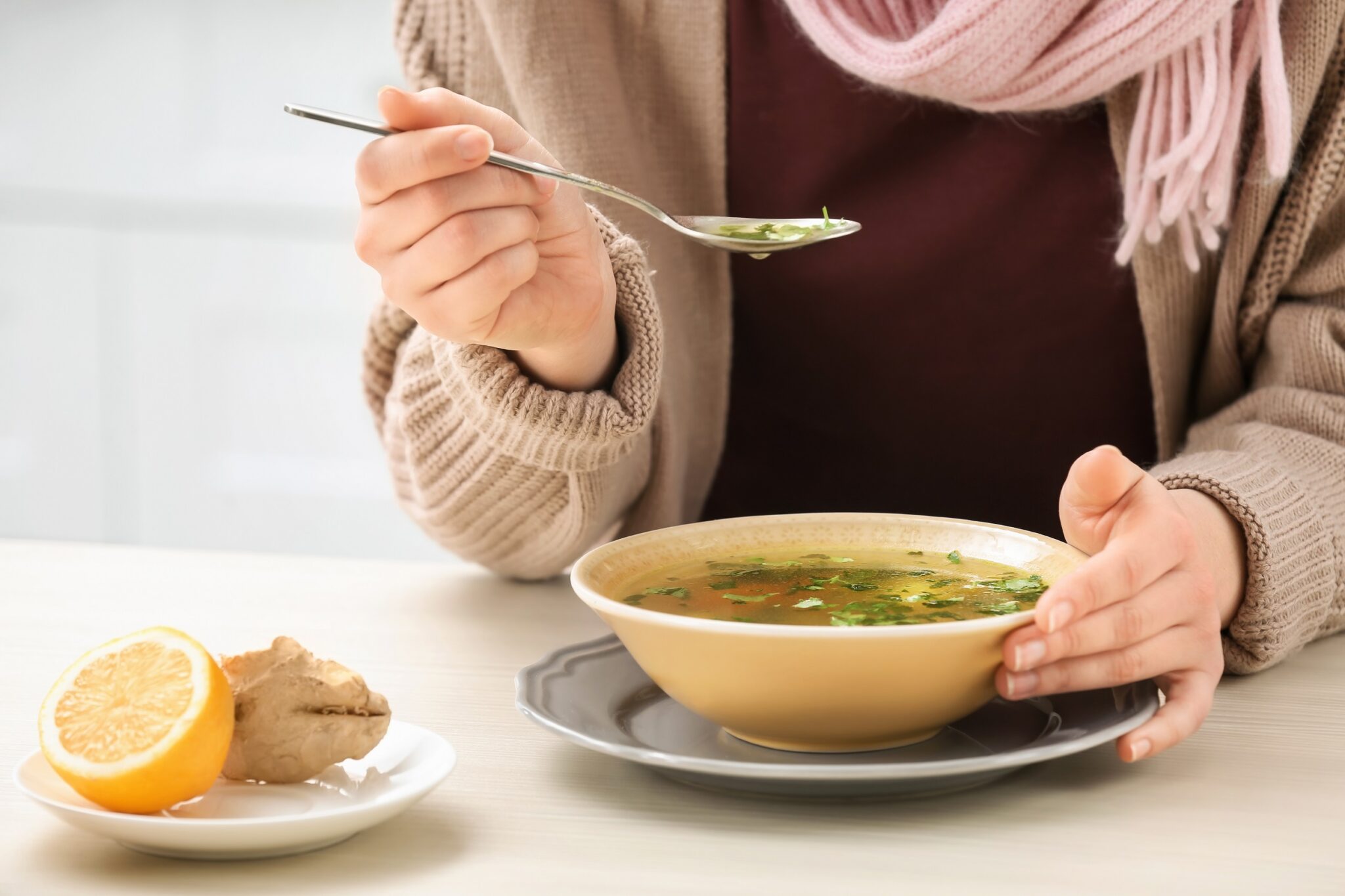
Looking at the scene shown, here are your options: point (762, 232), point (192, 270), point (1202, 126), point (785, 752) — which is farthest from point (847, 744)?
point (192, 270)

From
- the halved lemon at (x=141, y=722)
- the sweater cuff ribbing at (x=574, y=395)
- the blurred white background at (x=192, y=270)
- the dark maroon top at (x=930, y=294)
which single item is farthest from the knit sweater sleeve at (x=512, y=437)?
the blurred white background at (x=192, y=270)

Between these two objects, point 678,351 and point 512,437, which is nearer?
point 512,437

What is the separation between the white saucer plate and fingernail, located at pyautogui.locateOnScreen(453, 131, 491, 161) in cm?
30

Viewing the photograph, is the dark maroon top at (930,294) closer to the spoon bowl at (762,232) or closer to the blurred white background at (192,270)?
the spoon bowl at (762,232)

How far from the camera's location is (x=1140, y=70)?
105 cm

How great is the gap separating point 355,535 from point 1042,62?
95.5 inches

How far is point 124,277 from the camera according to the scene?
126 inches

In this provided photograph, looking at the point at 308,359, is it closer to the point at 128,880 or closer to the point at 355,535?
the point at 355,535

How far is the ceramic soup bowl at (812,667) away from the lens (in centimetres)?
61

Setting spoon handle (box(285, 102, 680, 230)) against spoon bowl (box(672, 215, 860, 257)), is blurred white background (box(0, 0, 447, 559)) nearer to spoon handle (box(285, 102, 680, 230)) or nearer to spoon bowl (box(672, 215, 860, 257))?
spoon bowl (box(672, 215, 860, 257))

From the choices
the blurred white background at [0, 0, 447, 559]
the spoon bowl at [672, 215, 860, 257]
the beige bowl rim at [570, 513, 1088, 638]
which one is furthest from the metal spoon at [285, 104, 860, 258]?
the blurred white background at [0, 0, 447, 559]

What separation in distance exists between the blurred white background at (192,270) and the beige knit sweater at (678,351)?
2048mm

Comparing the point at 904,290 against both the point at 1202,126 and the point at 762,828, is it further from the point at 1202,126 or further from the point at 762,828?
the point at 762,828

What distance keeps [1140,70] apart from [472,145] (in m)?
0.63
